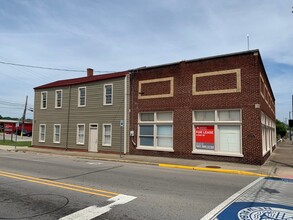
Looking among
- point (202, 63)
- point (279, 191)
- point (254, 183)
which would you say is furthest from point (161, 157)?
point (279, 191)

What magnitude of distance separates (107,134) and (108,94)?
11.0 feet

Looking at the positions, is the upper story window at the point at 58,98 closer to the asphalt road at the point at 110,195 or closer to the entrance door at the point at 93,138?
the entrance door at the point at 93,138

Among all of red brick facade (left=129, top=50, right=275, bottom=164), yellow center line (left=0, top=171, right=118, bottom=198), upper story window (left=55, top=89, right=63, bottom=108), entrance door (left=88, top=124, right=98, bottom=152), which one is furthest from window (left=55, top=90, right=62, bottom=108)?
yellow center line (left=0, top=171, right=118, bottom=198)

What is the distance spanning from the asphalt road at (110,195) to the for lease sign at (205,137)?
6062mm

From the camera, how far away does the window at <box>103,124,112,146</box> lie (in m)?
20.9

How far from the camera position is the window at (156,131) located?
→ 17.9m

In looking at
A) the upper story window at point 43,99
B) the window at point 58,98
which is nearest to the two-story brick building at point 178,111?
the window at point 58,98

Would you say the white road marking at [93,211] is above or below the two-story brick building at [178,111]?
below

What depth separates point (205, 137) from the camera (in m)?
16.2

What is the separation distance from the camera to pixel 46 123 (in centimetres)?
2600

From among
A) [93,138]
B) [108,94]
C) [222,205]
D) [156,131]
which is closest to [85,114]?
[93,138]

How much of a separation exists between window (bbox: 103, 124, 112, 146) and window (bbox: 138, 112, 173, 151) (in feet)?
9.67

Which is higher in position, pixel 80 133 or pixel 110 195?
pixel 80 133

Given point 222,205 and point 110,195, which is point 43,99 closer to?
point 110,195
